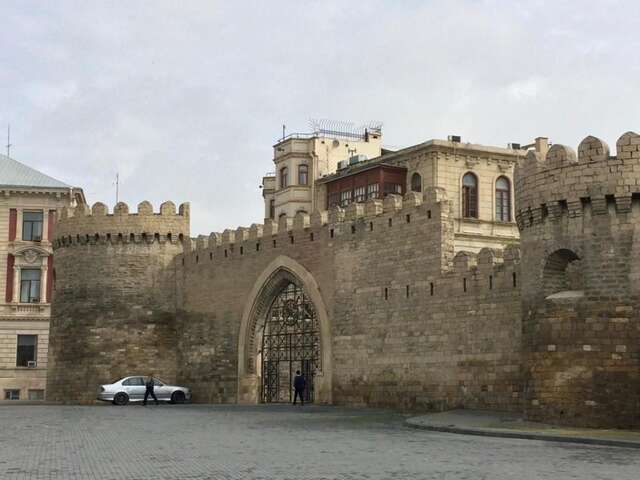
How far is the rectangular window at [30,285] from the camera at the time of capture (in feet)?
139

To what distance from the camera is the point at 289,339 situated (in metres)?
28.6

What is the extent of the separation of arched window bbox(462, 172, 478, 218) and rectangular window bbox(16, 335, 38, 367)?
18520 mm

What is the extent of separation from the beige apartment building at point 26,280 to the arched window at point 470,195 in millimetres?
16431

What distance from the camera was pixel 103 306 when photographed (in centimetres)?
3131

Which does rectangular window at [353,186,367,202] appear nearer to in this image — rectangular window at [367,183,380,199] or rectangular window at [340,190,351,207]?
rectangular window at [367,183,380,199]

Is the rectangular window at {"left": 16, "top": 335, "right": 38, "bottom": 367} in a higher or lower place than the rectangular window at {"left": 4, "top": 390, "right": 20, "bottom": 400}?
higher

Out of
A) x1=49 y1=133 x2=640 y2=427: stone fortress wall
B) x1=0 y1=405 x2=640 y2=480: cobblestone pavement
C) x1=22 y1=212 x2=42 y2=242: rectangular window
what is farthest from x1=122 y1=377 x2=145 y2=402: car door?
x1=22 y1=212 x2=42 y2=242: rectangular window

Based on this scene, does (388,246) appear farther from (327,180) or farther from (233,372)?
(327,180)

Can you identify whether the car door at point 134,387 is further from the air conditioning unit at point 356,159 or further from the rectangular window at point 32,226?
the air conditioning unit at point 356,159

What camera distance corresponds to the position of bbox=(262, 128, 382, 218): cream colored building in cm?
4828

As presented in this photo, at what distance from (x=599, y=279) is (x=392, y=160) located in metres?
27.1

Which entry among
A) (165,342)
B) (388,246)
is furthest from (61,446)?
(165,342)

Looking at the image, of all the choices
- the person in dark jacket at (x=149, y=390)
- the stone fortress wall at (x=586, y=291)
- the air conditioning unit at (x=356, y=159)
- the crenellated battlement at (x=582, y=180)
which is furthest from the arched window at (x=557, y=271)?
the air conditioning unit at (x=356, y=159)

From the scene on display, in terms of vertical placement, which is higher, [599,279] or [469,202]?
[469,202]
